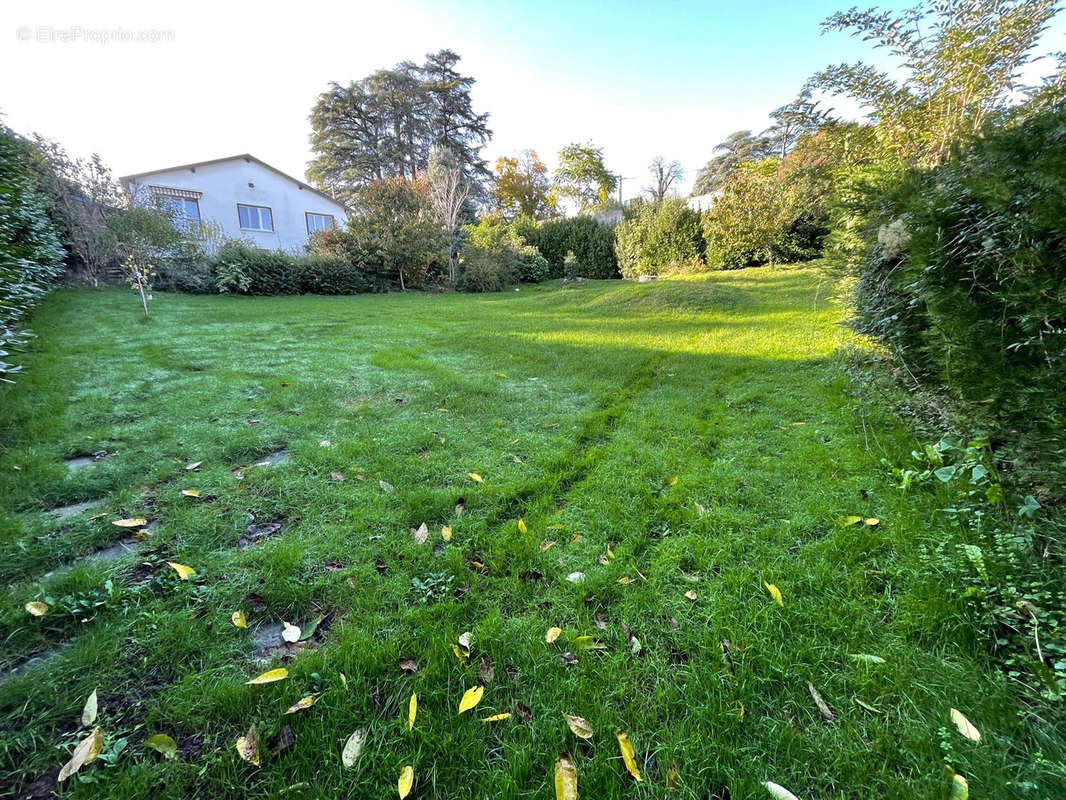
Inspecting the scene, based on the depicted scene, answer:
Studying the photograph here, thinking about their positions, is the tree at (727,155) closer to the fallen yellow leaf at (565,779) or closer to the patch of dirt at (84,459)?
the patch of dirt at (84,459)

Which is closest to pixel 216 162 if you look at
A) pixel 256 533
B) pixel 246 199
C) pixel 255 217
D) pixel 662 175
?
pixel 246 199

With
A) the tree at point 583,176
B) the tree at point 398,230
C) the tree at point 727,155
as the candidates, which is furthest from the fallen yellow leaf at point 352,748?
the tree at point 727,155

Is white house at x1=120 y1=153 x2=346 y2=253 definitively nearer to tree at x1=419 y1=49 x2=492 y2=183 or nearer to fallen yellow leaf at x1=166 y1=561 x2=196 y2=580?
tree at x1=419 y1=49 x2=492 y2=183

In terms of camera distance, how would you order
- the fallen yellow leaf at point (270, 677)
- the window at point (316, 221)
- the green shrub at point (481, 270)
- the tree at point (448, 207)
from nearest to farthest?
1. the fallen yellow leaf at point (270, 677)
2. the green shrub at point (481, 270)
3. the tree at point (448, 207)
4. the window at point (316, 221)

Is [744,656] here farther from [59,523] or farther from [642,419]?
[59,523]

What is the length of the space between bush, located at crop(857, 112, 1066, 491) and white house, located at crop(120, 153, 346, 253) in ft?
59.2

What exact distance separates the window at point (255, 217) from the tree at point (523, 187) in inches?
492

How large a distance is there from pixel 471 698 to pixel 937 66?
18.9ft

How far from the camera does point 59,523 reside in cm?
185

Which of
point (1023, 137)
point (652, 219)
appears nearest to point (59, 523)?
point (1023, 137)

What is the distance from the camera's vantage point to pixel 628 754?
105 centimetres

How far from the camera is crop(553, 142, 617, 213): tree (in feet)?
78.2

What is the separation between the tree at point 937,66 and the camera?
3277 mm

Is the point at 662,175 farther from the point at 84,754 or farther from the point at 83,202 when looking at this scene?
the point at 84,754
